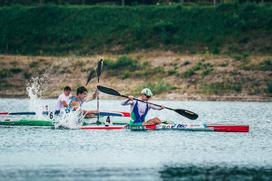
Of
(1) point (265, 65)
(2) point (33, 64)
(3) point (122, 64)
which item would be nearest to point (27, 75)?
(2) point (33, 64)

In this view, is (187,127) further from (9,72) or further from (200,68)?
(9,72)

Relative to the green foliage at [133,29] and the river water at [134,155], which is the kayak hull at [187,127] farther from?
the green foliage at [133,29]

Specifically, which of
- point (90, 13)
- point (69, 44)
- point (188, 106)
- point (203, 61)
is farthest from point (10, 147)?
point (90, 13)

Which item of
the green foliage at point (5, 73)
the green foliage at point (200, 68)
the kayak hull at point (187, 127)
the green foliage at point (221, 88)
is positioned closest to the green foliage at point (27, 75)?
the green foliage at point (5, 73)

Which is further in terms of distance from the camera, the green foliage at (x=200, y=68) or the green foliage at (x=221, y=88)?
the green foliage at (x=200, y=68)

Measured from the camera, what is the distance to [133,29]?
69.9 m

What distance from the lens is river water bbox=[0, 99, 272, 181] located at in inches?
904

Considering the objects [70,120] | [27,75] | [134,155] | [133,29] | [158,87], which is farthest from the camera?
[133,29]

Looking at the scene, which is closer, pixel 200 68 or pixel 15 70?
pixel 200 68

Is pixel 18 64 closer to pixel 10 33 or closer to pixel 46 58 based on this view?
pixel 46 58

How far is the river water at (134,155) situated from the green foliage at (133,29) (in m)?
29.8

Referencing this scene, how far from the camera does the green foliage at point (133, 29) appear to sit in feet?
218

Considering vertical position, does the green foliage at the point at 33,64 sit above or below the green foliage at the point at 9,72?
above

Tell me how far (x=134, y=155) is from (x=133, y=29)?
→ 4407 centimetres
